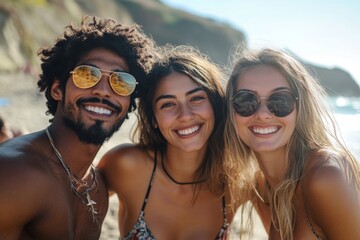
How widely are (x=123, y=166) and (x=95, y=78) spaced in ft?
3.60

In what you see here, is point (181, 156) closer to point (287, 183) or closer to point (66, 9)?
point (287, 183)

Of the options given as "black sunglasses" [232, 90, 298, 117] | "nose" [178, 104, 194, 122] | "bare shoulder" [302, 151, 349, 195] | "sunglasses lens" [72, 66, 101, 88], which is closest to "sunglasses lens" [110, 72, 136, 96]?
"sunglasses lens" [72, 66, 101, 88]

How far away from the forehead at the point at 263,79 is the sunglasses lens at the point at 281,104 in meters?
0.09

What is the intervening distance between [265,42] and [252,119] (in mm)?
850

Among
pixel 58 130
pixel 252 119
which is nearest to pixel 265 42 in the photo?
pixel 252 119

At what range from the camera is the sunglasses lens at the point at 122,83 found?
10.8 ft

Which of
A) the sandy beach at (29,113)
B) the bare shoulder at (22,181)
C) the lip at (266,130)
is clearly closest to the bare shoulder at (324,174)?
the lip at (266,130)

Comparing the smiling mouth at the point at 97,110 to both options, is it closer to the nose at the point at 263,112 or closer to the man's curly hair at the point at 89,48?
the man's curly hair at the point at 89,48

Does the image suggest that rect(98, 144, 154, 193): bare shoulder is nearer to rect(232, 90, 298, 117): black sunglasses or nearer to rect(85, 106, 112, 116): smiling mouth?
rect(85, 106, 112, 116): smiling mouth

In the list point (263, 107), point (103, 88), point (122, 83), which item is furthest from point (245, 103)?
point (103, 88)

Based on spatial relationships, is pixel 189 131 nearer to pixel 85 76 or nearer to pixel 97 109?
pixel 97 109

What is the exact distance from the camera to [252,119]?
3.30 meters

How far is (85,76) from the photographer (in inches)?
128

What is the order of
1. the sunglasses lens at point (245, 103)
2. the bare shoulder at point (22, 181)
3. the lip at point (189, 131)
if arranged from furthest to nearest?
the lip at point (189, 131), the sunglasses lens at point (245, 103), the bare shoulder at point (22, 181)
